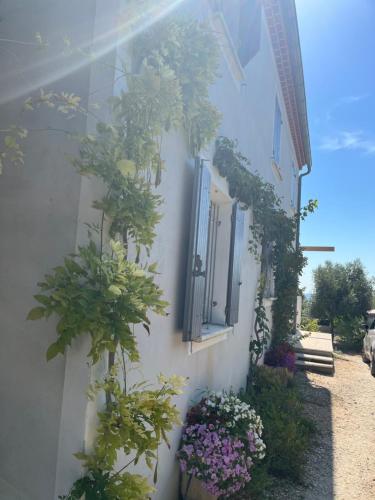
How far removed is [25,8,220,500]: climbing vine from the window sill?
4.12ft

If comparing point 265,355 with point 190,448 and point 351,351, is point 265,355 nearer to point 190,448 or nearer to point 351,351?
point 190,448

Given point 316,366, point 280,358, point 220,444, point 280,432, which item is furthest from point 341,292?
point 220,444

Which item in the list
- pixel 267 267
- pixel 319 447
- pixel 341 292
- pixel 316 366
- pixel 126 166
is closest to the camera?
pixel 126 166

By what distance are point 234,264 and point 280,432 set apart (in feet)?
6.06

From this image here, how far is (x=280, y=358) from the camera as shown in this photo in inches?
293

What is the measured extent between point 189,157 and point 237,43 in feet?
7.76

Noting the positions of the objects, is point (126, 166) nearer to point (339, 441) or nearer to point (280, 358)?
point (339, 441)

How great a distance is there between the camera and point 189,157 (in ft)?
10.2

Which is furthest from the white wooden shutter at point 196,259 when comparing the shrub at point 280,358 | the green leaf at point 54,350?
the shrub at point 280,358

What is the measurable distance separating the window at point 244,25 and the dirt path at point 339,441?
4.68 metres

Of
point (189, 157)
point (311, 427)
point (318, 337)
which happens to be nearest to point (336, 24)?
point (189, 157)

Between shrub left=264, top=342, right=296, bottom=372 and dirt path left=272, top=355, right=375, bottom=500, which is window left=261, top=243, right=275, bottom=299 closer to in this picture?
shrub left=264, top=342, right=296, bottom=372

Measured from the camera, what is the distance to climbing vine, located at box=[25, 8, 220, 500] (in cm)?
161

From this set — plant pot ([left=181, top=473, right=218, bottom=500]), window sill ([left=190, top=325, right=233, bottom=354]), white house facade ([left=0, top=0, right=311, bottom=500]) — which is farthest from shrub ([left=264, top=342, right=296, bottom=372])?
plant pot ([left=181, top=473, right=218, bottom=500])
